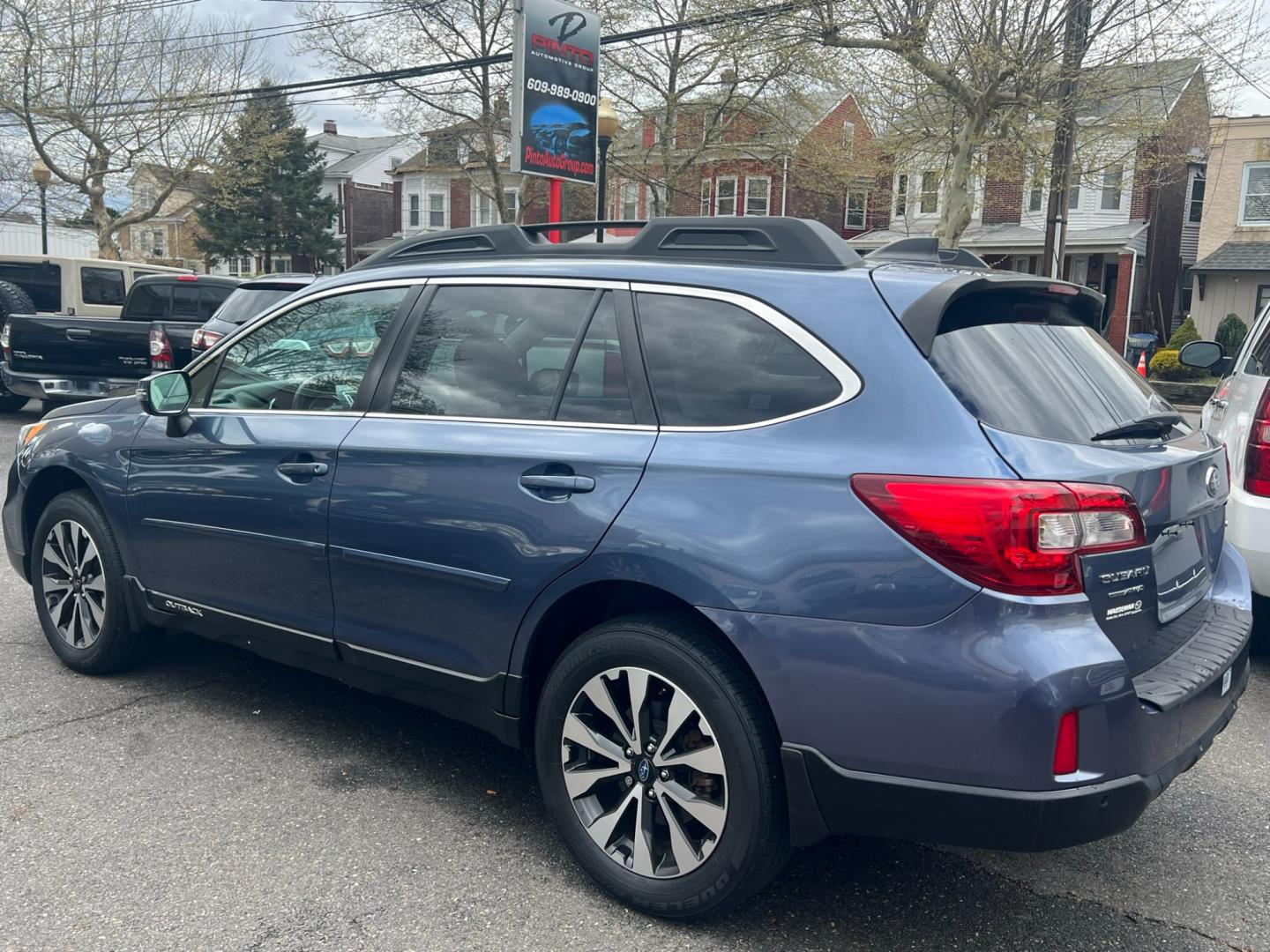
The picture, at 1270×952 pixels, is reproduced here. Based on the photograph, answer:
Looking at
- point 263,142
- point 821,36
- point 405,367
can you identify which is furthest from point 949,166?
point 263,142

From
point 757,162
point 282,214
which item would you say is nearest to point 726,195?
point 757,162

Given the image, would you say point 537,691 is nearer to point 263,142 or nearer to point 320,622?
point 320,622

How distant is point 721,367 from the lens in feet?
9.37

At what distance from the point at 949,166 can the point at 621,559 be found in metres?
18.8

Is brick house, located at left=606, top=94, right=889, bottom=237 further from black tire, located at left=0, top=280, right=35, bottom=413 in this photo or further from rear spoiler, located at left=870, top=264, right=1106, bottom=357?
rear spoiler, located at left=870, top=264, right=1106, bottom=357

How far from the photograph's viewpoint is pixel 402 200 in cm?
4662

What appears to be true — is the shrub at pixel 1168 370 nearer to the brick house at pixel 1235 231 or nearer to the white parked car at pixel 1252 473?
the brick house at pixel 1235 231

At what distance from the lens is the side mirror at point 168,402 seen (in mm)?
4078

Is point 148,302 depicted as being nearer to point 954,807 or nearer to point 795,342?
point 795,342

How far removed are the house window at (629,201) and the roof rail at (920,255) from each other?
112 feet

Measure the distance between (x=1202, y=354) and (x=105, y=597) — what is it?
570 cm

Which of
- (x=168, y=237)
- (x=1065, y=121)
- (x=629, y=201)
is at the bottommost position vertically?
(x=168, y=237)

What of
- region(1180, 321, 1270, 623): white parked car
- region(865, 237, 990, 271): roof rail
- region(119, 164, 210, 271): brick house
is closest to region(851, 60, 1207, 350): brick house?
region(1180, 321, 1270, 623): white parked car

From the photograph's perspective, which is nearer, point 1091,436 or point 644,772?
point 1091,436
